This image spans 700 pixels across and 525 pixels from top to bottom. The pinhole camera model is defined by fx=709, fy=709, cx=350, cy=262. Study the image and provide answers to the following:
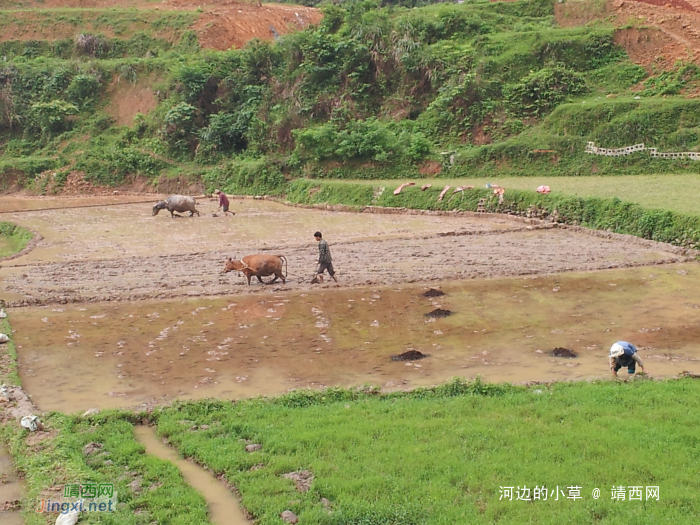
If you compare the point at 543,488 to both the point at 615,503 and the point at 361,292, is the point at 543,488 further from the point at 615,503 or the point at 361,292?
the point at 361,292

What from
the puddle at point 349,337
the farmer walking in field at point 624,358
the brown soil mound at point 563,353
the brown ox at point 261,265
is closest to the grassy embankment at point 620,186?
the puddle at point 349,337

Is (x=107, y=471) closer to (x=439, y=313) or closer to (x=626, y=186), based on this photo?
(x=439, y=313)

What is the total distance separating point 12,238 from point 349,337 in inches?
741

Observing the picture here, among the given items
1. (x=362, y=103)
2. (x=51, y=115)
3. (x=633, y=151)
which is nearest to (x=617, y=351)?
(x=633, y=151)

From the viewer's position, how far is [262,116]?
43688 mm

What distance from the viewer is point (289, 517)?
259 inches

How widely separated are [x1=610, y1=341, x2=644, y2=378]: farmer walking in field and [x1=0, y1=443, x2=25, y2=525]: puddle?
766cm

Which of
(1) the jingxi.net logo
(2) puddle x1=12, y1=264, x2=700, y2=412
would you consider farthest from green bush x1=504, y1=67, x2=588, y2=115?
(1) the jingxi.net logo

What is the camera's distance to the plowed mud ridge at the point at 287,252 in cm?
1722

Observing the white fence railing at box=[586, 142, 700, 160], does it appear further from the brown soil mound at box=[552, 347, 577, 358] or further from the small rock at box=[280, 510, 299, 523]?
the small rock at box=[280, 510, 299, 523]

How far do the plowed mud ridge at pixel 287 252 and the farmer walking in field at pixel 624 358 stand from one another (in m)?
7.21

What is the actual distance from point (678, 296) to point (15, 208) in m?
32.2

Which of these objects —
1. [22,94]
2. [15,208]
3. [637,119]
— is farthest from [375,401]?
[22,94]

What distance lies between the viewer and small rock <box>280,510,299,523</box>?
6.54m
